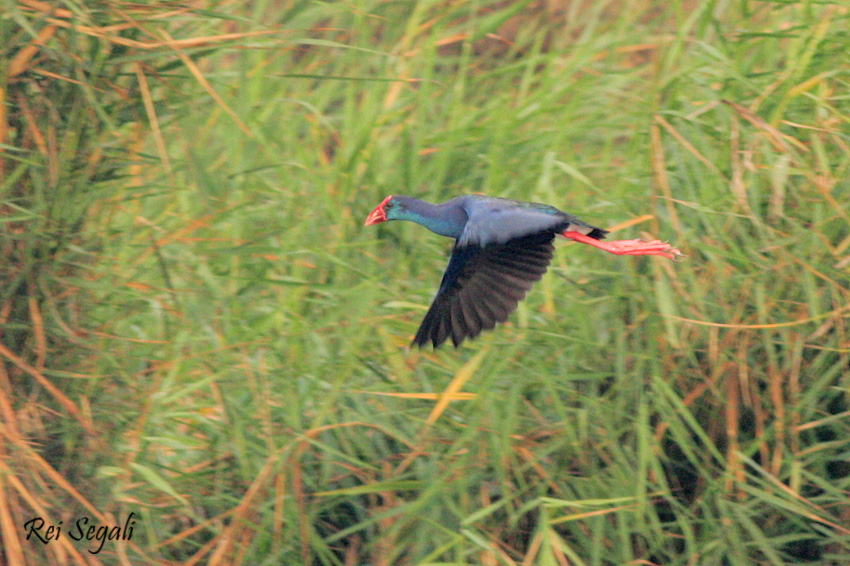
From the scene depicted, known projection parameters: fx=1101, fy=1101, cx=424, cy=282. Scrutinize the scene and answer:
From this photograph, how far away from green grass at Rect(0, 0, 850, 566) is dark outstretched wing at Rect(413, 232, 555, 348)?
0.22 m

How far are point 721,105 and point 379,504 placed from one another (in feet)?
5.66

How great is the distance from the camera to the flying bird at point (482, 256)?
3062 millimetres

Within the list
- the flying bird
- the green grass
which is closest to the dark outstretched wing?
the flying bird

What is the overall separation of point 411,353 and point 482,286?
45 cm

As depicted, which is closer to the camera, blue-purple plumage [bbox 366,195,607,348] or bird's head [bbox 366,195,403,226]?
blue-purple plumage [bbox 366,195,607,348]

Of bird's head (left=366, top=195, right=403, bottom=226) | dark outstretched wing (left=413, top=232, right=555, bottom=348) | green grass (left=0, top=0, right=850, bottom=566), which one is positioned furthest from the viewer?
bird's head (left=366, top=195, right=403, bottom=226)

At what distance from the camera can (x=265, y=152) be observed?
418 centimetres

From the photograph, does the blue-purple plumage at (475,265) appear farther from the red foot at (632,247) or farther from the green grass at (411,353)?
the green grass at (411,353)

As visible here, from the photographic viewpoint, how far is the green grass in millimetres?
3041

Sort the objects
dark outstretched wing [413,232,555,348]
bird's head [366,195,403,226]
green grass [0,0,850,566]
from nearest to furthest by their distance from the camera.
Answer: green grass [0,0,850,566]
dark outstretched wing [413,232,555,348]
bird's head [366,195,403,226]

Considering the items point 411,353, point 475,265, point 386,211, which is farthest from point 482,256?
point 411,353

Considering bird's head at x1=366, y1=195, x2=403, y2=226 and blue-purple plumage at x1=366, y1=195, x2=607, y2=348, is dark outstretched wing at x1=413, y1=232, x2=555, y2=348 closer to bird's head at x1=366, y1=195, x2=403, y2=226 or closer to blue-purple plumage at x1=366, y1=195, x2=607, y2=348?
blue-purple plumage at x1=366, y1=195, x2=607, y2=348

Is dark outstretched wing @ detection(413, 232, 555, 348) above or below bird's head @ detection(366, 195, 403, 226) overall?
below

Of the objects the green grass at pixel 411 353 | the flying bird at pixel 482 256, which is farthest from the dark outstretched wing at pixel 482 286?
the green grass at pixel 411 353
